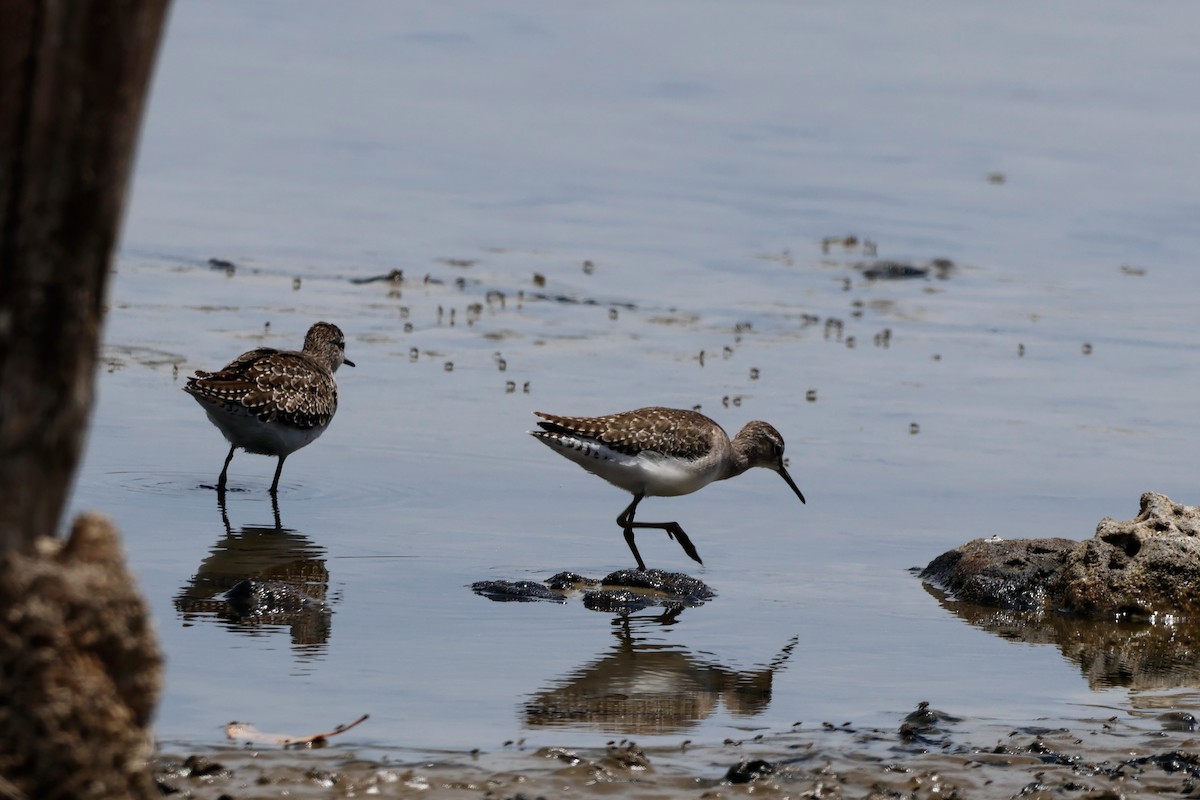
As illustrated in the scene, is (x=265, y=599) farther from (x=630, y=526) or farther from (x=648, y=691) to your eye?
(x=630, y=526)

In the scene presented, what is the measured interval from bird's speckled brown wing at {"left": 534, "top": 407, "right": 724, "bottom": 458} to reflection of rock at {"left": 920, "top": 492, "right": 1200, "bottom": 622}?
205 cm

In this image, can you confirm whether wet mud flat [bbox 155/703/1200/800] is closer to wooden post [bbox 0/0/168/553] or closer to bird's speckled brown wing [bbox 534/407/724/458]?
wooden post [bbox 0/0/168/553]

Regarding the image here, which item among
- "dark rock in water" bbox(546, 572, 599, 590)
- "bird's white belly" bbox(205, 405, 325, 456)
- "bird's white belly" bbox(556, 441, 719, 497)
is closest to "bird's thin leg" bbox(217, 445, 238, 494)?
"bird's white belly" bbox(205, 405, 325, 456)

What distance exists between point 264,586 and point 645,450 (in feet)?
9.90

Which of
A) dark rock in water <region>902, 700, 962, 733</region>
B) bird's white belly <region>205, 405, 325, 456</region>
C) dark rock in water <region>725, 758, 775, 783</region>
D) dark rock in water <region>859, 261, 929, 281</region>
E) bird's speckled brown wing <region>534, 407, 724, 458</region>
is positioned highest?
dark rock in water <region>859, 261, 929, 281</region>

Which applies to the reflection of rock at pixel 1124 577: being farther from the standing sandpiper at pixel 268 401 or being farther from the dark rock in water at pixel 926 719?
the standing sandpiper at pixel 268 401

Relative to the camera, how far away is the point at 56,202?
396 cm

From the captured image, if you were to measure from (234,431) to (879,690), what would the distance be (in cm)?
584

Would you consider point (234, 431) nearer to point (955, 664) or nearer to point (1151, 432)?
point (955, 664)

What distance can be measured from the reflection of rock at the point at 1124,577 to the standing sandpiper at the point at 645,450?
1.86m

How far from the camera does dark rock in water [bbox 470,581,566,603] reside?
33.7 ft

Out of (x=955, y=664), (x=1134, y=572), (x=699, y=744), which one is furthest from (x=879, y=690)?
(x=1134, y=572)

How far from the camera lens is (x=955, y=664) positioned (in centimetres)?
967

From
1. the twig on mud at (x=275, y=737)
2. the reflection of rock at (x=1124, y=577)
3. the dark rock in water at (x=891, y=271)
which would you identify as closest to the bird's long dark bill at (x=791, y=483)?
the reflection of rock at (x=1124, y=577)
